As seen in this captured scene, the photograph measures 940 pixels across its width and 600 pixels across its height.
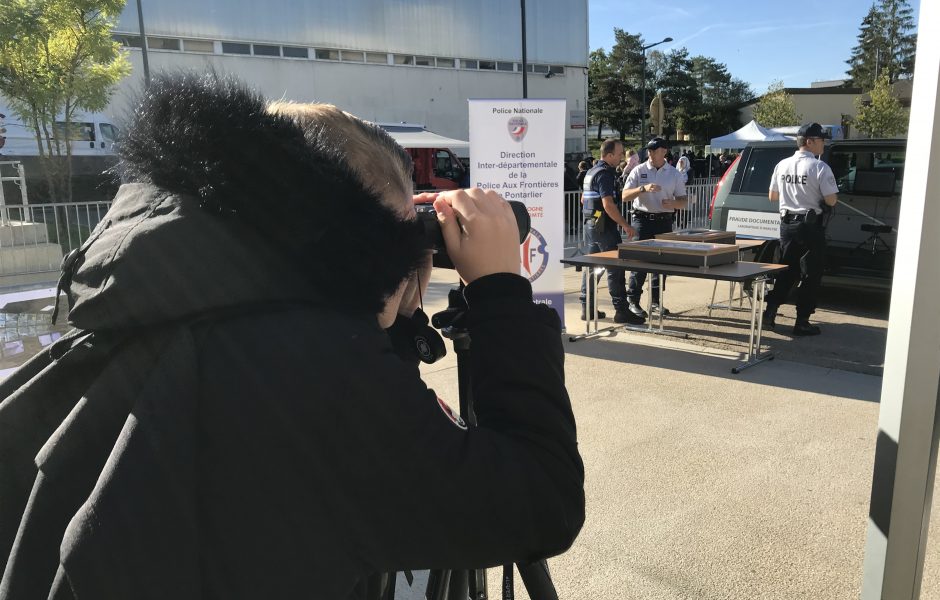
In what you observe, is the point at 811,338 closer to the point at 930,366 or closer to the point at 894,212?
A: the point at 894,212

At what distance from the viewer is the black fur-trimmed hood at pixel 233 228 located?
78cm

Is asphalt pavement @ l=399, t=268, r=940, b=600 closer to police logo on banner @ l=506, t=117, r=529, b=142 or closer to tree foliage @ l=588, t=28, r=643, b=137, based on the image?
police logo on banner @ l=506, t=117, r=529, b=142

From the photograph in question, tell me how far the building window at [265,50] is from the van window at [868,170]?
2685cm

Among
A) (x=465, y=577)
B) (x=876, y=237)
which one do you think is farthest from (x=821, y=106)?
(x=465, y=577)

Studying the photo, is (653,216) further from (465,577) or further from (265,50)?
(265,50)

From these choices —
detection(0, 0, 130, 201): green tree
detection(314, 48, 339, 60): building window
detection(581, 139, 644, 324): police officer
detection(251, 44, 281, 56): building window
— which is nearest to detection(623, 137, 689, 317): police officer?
detection(581, 139, 644, 324): police officer

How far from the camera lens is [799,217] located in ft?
20.0

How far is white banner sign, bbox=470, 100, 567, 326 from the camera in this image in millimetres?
5730

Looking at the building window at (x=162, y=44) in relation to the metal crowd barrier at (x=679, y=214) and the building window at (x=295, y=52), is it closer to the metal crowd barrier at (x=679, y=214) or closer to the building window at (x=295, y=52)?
the building window at (x=295, y=52)

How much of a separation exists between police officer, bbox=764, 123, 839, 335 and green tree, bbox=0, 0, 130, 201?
12.9 metres

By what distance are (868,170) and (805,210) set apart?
5.90ft

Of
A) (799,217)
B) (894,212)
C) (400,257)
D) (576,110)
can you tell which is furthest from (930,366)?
(576,110)

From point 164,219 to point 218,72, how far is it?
0.90 feet

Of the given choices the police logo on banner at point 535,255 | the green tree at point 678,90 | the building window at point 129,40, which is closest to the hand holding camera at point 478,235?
the police logo on banner at point 535,255
